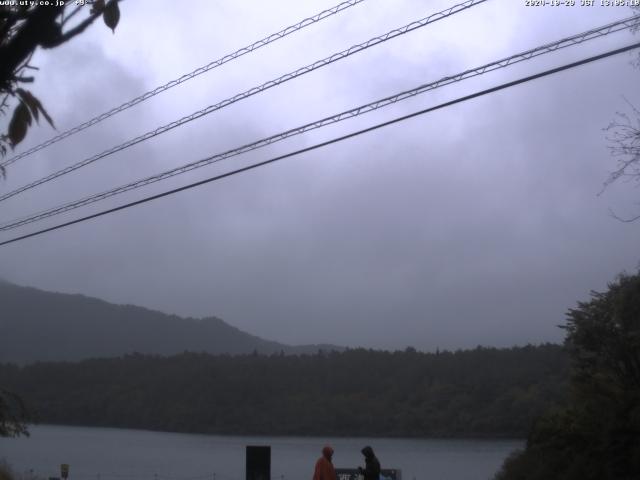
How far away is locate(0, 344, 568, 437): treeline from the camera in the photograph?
148 ft

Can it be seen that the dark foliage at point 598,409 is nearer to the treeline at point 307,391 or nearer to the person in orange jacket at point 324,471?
the person in orange jacket at point 324,471

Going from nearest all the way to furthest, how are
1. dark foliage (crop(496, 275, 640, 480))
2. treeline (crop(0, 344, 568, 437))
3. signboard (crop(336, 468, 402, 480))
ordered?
dark foliage (crop(496, 275, 640, 480)) < signboard (crop(336, 468, 402, 480)) < treeline (crop(0, 344, 568, 437))

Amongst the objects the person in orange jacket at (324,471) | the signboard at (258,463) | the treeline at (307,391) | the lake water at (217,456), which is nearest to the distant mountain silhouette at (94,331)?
the treeline at (307,391)

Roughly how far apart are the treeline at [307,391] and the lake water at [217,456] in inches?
91.1

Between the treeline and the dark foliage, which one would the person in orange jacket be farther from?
the treeline

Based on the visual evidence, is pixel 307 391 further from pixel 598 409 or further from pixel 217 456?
pixel 598 409

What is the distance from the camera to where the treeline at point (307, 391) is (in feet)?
148

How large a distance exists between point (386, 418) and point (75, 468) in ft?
70.3

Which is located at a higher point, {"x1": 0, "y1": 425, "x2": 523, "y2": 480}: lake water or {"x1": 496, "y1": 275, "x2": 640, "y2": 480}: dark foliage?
{"x1": 496, "y1": 275, "x2": 640, "y2": 480}: dark foliage

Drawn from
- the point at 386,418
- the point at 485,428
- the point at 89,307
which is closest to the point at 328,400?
the point at 386,418

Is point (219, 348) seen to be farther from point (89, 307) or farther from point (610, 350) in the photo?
point (610, 350)

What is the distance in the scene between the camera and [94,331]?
11588cm

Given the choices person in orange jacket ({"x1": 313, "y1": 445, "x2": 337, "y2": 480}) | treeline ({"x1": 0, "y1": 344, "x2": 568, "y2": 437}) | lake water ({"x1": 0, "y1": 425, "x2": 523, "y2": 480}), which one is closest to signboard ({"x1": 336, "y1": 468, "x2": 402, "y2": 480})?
person in orange jacket ({"x1": 313, "y1": 445, "x2": 337, "y2": 480})

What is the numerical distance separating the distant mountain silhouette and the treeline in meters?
18.9
